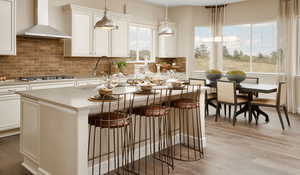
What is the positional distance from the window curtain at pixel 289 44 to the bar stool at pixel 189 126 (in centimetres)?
378

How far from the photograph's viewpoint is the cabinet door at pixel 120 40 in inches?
255

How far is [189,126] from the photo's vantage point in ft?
13.7

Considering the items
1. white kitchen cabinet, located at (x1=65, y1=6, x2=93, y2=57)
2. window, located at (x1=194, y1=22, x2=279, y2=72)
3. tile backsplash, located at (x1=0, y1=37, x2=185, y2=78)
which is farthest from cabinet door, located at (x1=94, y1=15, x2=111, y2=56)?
window, located at (x1=194, y1=22, x2=279, y2=72)

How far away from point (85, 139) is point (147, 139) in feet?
4.59

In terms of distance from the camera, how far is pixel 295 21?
21.5ft

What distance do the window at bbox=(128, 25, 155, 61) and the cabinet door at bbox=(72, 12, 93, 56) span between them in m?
1.73

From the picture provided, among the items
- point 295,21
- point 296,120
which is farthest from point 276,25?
point 296,120

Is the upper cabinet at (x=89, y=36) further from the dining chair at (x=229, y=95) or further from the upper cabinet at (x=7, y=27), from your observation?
the dining chair at (x=229, y=95)

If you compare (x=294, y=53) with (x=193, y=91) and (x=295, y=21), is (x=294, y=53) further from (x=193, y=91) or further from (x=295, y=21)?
(x=193, y=91)

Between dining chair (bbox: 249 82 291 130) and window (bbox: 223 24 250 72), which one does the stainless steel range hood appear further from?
window (bbox: 223 24 250 72)

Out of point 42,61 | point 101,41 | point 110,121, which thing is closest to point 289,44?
point 101,41

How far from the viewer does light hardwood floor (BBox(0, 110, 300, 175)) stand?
3156 millimetres

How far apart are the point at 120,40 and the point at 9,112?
3195 mm

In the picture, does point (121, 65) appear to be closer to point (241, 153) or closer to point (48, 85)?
point (48, 85)
